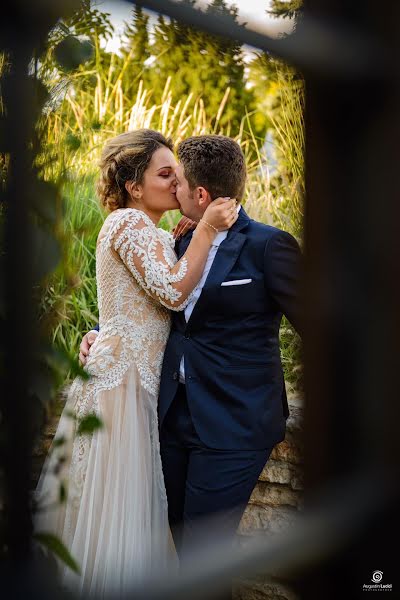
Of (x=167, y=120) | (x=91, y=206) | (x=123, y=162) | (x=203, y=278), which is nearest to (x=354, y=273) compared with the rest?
(x=203, y=278)

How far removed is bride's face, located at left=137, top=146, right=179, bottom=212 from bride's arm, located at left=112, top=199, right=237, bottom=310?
0.14 meters

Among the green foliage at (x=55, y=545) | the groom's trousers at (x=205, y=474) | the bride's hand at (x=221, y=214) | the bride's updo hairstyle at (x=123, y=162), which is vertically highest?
the bride's updo hairstyle at (x=123, y=162)

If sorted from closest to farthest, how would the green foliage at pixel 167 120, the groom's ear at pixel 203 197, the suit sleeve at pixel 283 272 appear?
the suit sleeve at pixel 283 272 < the groom's ear at pixel 203 197 < the green foliage at pixel 167 120

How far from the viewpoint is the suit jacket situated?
7.66 feet

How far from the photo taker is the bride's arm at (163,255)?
92.0 inches

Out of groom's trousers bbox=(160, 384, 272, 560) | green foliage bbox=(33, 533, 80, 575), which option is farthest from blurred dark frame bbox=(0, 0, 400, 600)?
groom's trousers bbox=(160, 384, 272, 560)

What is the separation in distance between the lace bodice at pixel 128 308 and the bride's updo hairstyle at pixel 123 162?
15 cm

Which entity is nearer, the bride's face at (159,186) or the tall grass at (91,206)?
the bride's face at (159,186)

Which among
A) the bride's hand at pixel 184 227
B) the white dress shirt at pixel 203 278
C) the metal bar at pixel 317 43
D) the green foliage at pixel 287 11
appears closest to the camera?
the metal bar at pixel 317 43

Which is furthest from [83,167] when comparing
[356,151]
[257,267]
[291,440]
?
[356,151]

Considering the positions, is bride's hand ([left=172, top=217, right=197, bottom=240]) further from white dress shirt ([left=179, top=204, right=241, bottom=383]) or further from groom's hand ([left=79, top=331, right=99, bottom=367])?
groom's hand ([left=79, top=331, right=99, bottom=367])

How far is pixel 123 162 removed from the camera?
2715 mm

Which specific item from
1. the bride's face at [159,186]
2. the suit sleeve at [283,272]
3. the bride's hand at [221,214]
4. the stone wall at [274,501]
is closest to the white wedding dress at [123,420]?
the bride's face at [159,186]

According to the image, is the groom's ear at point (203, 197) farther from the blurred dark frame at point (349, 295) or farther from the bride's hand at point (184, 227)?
the blurred dark frame at point (349, 295)
